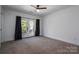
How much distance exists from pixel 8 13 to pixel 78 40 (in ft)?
11.7

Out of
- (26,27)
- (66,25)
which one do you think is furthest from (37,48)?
(26,27)

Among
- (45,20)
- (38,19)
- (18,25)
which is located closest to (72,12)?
(45,20)

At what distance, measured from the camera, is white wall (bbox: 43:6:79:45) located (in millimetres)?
2742

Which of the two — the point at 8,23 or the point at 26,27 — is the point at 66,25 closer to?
the point at 26,27

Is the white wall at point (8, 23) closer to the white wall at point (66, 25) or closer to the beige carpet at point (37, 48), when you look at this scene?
the beige carpet at point (37, 48)

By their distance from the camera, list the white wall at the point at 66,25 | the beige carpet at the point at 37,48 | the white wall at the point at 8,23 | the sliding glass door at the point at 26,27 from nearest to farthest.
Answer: the beige carpet at the point at 37,48, the white wall at the point at 66,25, the white wall at the point at 8,23, the sliding glass door at the point at 26,27

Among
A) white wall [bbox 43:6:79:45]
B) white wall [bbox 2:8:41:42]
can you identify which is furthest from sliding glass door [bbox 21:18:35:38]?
white wall [bbox 43:6:79:45]

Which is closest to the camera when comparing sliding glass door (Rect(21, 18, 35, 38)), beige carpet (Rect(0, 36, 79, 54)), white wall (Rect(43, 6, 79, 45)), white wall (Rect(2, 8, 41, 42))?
beige carpet (Rect(0, 36, 79, 54))

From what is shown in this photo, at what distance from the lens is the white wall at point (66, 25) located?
274 centimetres

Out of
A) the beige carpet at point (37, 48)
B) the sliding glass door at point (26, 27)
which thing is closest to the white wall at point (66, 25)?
the beige carpet at point (37, 48)

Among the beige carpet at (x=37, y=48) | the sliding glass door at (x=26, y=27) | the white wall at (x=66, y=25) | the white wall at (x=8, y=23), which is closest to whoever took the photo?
the beige carpet at (x=37, y=48)

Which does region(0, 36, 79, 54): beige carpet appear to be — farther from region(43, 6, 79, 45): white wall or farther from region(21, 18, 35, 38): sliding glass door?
region(21, 18, 35, 38): sliding glass door

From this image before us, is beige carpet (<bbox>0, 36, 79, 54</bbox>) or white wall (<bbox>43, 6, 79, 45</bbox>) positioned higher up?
white wall (<bbox>43, 6, 79, 45</bbox>)
